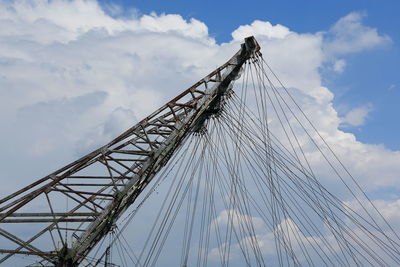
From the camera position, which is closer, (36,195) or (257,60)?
(36,195)

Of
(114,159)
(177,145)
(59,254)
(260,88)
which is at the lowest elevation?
(59,254)

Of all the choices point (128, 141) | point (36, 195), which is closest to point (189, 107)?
point (128, 141)

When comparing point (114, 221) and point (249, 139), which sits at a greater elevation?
point (249, 139)

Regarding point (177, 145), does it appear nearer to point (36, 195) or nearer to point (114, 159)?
point (114, 159)

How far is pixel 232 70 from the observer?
26031 mm

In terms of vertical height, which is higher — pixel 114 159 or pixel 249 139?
pixel 249 139

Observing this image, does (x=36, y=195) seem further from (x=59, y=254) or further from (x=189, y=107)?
(x=189, y=107)

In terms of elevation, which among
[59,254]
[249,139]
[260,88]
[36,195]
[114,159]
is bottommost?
[59,254]

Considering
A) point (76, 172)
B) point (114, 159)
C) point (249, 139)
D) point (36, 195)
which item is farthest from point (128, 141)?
point (249, 139)

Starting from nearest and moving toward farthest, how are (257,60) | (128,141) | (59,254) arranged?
(59,254)
(128,141)
(257,60)

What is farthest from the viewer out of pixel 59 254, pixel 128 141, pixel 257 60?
pixel 257 60

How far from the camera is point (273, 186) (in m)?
27.3

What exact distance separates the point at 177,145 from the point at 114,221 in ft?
15.3

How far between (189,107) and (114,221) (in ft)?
21.2
